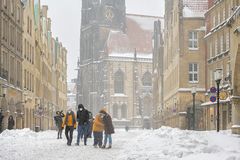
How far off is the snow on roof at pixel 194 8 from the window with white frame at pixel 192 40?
1.67 m

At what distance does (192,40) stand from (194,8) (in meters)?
3.10

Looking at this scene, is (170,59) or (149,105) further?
(149,105)

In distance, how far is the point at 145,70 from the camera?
383ft

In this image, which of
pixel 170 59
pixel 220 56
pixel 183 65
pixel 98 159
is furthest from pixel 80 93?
pixel 98 159

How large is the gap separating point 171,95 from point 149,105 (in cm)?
5653

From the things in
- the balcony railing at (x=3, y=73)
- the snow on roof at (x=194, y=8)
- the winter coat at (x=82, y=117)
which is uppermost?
the snow on roof at (x=194, y=8)

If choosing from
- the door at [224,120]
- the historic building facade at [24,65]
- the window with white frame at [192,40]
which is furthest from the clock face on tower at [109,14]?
the door at [224,120]

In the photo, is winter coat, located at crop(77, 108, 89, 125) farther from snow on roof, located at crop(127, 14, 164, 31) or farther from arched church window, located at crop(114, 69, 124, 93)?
snow on roof, located at crop(127, 14, 164, 31)

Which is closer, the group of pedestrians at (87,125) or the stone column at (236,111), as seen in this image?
the group of pedestrians at (87,125)

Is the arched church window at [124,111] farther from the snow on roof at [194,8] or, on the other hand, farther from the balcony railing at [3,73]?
the balcony railing at [3,73]

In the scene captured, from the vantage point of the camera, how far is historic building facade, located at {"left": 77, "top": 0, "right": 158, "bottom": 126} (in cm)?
11056

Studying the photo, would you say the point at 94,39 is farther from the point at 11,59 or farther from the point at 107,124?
the point at 107,124

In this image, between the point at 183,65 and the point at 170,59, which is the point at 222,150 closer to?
the point at 183,65

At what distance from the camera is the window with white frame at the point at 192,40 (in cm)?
5156
